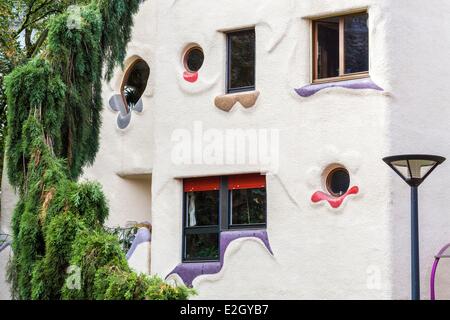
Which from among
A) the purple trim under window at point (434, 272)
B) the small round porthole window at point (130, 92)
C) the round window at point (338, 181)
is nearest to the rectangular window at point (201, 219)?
the round window at point (338, 181)

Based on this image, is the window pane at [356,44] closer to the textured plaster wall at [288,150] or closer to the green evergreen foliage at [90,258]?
the textured plaster wall at [288,150]

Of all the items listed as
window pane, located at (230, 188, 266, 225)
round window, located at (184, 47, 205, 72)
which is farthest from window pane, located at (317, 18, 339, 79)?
round window, located at (184, 47, 205, 72)

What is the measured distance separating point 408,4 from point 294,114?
8.91ft

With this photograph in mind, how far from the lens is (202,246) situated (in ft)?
68.5

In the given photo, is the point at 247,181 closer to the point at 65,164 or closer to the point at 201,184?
the point at 201,184

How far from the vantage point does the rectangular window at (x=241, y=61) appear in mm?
20750

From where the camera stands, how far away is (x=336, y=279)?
19.0 m

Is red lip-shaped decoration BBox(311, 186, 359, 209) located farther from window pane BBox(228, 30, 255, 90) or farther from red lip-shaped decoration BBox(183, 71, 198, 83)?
red lip-shaped decoration BBox(183, 71, 198, 83)

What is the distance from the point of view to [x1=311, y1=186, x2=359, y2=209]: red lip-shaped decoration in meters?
19.0

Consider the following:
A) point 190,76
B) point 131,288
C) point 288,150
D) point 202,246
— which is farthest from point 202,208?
point 131,288

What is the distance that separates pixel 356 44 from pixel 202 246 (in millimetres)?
4673

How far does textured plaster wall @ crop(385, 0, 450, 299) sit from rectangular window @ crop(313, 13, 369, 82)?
593mm
